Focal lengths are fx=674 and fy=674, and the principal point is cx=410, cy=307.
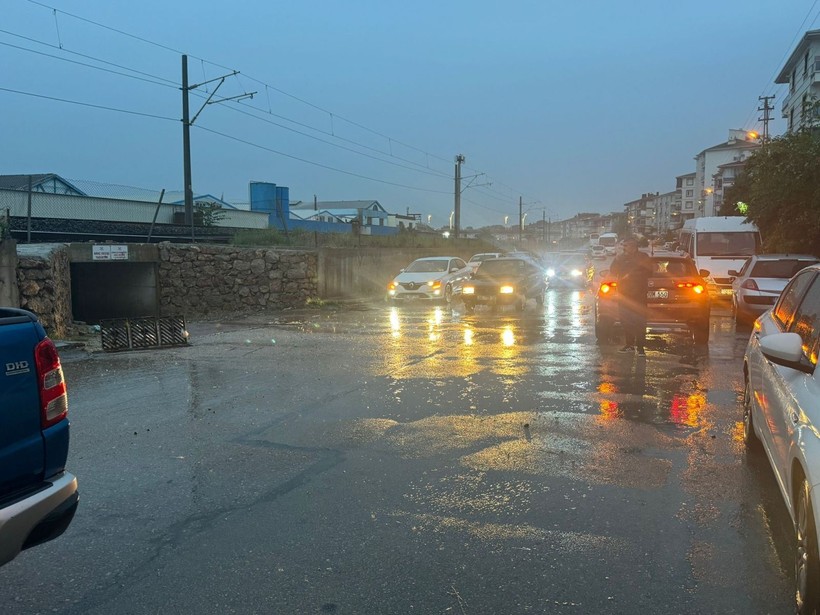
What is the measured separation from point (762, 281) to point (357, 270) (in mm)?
14436

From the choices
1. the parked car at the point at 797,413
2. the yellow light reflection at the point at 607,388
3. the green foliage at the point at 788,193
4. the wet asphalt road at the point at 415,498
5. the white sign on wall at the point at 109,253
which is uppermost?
the green foliage at the point at 788,193

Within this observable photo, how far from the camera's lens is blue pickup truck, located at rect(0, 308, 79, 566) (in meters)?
2.87

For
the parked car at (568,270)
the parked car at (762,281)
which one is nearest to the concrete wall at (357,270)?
the parked car at (568,270)

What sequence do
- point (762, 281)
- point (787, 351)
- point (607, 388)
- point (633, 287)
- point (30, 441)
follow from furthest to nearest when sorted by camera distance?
point (762, 281) < point (633, 287) < point (607, 388) < point (787, 351) < point (30, 441)

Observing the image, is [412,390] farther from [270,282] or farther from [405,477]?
[270,282]

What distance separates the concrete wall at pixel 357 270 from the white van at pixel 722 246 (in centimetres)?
1148

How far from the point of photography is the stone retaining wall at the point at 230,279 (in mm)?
19359

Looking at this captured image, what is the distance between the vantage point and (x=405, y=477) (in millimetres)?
5109

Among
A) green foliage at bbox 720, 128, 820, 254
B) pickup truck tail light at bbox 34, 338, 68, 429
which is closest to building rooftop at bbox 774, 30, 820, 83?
green foliage at bbox 720, 128, 820, 254

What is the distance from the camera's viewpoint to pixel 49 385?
10.5 feet

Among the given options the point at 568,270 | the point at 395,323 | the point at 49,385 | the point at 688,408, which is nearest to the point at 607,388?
the point at 688,408

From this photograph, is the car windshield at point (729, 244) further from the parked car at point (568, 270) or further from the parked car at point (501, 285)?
the parked car at point (568, 270)

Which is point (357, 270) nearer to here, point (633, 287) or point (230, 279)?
point (230, 279)

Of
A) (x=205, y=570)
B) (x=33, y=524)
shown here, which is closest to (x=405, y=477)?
(x=205, y=570)
